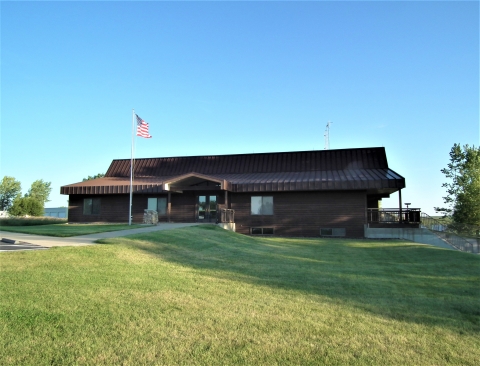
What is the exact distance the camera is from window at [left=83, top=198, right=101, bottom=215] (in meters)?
26.6

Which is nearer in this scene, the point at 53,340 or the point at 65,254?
the point at 53,340

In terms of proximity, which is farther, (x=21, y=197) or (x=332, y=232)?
(x=21, y=197)

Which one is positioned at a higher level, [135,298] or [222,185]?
[222,185]

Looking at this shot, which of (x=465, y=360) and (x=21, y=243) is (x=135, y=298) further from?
(x=21, y=243)

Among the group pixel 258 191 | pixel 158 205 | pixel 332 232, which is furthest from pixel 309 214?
pixel 158 205

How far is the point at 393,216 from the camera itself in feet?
72.6

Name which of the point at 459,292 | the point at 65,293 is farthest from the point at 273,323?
the point at 459,292

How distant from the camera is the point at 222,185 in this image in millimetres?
22156

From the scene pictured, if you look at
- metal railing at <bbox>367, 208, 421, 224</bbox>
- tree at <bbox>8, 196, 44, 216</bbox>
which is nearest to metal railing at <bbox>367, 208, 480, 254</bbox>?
metal railing at <bbox>367, 208, 421, 224</bbox>

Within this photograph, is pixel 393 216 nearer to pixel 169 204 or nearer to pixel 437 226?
pixel 437 226

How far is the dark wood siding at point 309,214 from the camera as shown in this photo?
2236 centimetres

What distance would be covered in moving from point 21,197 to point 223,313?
53558mm

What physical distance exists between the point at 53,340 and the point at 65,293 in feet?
5.42

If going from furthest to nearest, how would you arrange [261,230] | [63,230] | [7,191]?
[7,191], [261,230], [63,230]
